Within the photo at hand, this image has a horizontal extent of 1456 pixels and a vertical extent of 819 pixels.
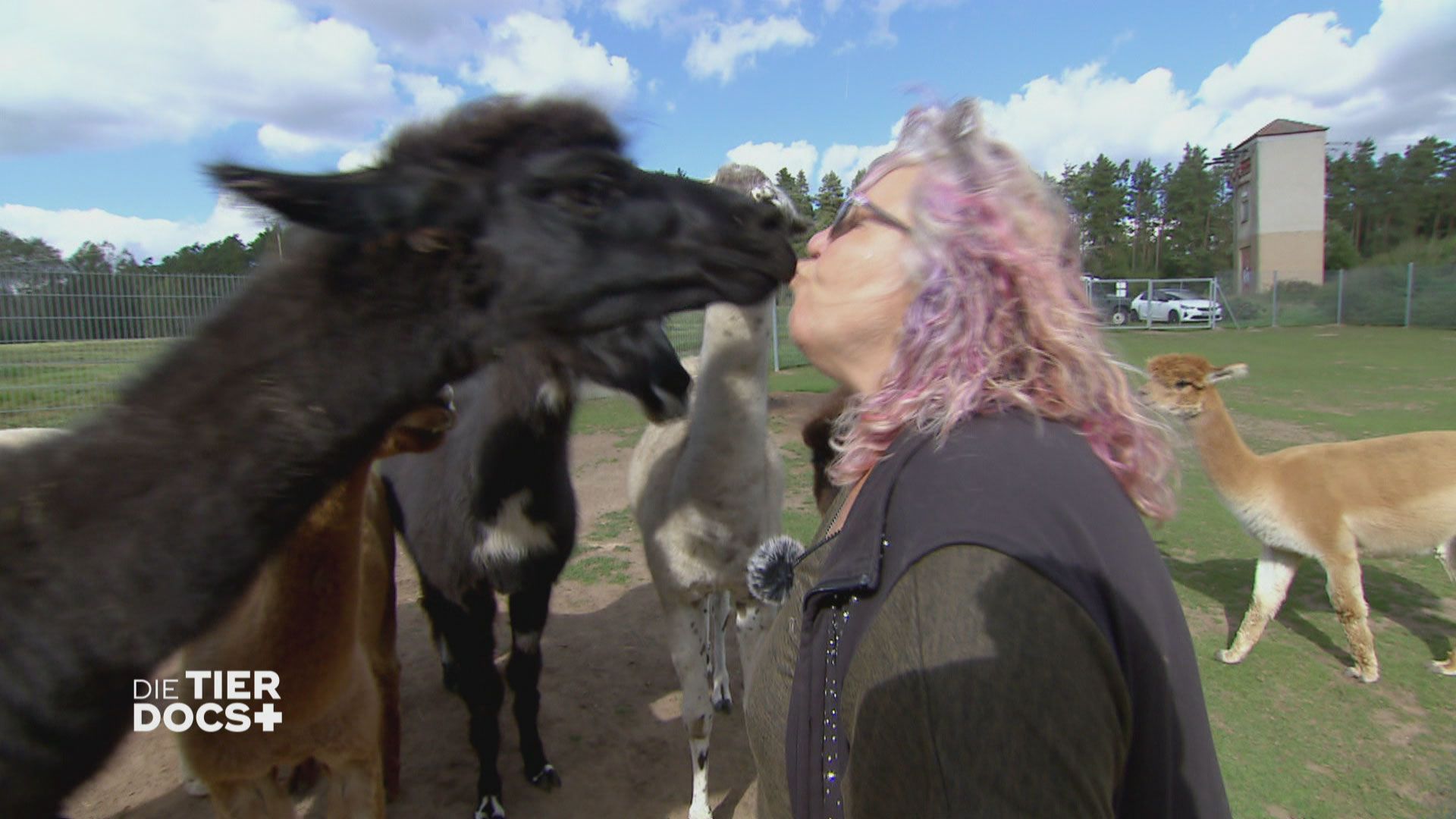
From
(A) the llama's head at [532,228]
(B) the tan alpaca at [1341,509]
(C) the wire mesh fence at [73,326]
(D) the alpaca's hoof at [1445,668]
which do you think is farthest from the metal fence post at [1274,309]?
(A) the llama's head at [532,228]

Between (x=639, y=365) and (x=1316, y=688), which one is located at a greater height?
(x=639, y=365)

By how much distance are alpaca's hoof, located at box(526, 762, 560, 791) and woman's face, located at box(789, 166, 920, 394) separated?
9.56 feet

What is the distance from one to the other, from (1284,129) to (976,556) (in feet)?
167

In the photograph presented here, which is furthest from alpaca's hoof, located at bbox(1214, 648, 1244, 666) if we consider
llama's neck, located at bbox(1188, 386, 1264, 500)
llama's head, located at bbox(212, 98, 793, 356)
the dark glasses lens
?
the dark glasses lens

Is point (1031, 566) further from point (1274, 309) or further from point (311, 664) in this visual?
point (1274, 309)

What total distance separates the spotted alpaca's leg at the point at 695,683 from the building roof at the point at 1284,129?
4901cm

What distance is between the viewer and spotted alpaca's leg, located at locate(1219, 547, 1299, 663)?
436cm

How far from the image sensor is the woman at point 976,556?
842mm

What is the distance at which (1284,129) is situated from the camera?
40.8 meters

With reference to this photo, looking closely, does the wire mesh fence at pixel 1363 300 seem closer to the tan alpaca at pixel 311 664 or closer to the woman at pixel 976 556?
the woman at pixel 976 556

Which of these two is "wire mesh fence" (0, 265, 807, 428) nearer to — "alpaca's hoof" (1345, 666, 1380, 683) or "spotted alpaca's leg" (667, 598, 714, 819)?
"spotted alpaca's leg" (667, 598, 714, 819)

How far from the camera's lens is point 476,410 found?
10.9 ft

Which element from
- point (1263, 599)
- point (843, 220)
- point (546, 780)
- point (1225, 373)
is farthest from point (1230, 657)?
point (843, 220)

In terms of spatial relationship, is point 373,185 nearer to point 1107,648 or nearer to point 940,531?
point 940,531
